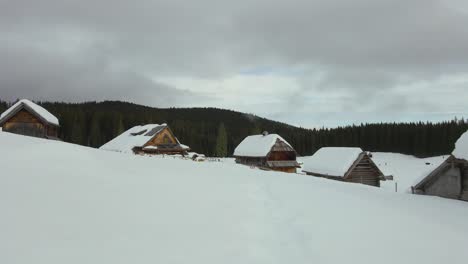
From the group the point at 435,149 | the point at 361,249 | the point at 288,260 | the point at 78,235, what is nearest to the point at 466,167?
the point at 361,249

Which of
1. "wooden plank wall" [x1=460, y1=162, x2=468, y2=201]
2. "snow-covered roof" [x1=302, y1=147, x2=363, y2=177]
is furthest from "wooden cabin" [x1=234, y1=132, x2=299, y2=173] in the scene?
"wooden plank wall" [x1=460, y1=162, x2=468, y2=201]

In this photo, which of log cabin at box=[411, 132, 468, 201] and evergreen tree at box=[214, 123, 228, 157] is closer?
log cabin at box=[411, 132, 468, 201]

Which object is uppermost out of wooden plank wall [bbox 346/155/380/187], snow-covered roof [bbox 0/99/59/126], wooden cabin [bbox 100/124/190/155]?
snow-covered roof [bbox 0/99/59/126]

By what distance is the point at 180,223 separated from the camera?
6926 mm

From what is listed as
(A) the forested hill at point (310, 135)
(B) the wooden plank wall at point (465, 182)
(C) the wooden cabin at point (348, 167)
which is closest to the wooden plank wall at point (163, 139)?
(C) the wooden cabin at point (348, 167)

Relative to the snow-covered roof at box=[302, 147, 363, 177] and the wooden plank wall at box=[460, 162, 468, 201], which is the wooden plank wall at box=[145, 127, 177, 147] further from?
the wooden plank wall at box=[460, 162, 468, 201]

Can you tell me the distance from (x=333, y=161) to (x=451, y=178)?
15596 mm

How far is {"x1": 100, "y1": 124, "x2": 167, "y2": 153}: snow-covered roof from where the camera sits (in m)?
43.0

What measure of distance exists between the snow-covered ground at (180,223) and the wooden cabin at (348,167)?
19107 mm

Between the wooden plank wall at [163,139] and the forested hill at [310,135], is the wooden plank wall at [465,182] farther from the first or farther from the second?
the forested hill at [310,135]

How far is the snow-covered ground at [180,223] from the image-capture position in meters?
5.29

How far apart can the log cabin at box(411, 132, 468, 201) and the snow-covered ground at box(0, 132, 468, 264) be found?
6020mm

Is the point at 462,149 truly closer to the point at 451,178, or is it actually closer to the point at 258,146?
the point at 451,178

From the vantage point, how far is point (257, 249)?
6023 mm
